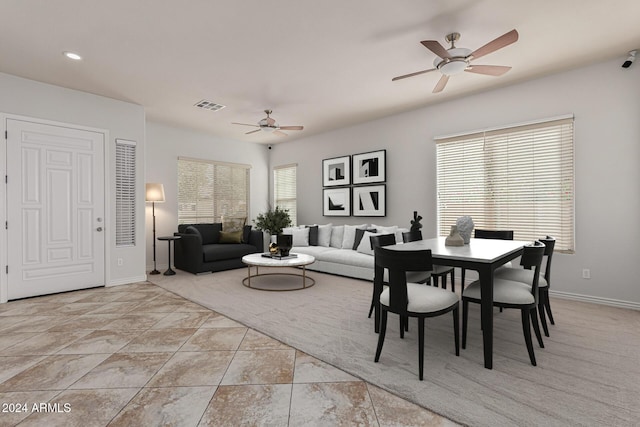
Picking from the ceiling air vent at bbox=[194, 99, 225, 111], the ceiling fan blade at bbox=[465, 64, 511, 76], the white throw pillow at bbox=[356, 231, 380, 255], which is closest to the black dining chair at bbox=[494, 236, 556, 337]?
the ceiling fan blade at bbox=[465, 64, 511, 76]

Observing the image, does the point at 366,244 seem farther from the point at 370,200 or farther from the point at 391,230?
the point at 370,200

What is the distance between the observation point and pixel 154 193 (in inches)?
225

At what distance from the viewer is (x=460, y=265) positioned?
2.40m

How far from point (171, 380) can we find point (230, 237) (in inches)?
174

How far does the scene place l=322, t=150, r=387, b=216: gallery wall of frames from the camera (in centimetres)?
592

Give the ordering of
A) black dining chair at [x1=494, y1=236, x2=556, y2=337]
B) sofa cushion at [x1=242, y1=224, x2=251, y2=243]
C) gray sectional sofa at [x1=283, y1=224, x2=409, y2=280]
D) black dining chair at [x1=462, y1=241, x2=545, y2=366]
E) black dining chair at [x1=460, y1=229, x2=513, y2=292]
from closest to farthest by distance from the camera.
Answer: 1. black dining chair at [x1=462, y1=241, x2=545, y2=366]
2. black dining chair at [x1=494, y1=236, x2=556, y2=337]
3. black dining chair at [x1=460, y1=229, x2=513, y2=292]
4. gray sectional sofa at [x1=283, y1=224, x2=409, y2=280]
5. sofa cushion at [x1=242, y1=224, x2=251, y2=243]

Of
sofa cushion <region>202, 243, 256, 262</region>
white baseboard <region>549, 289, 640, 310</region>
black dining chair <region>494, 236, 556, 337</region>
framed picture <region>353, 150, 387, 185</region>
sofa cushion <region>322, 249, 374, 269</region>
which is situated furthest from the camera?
framed picture <region>353, 150, 387, 185</region>

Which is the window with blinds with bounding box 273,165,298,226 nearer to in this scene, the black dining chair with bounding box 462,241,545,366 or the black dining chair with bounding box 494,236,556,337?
the black dining chair with bounding box 494,236,556,337

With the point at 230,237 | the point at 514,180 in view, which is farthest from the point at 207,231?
the point at 514,180

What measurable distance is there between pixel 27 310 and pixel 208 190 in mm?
3850

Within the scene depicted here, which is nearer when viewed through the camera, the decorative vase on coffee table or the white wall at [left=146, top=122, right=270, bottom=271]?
the decorative vase on coffee table

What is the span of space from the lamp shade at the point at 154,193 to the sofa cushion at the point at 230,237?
4.27ft

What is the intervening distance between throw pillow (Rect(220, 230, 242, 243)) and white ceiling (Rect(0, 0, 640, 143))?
104 inches

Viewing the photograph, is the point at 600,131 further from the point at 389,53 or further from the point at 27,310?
the point at 27,310
